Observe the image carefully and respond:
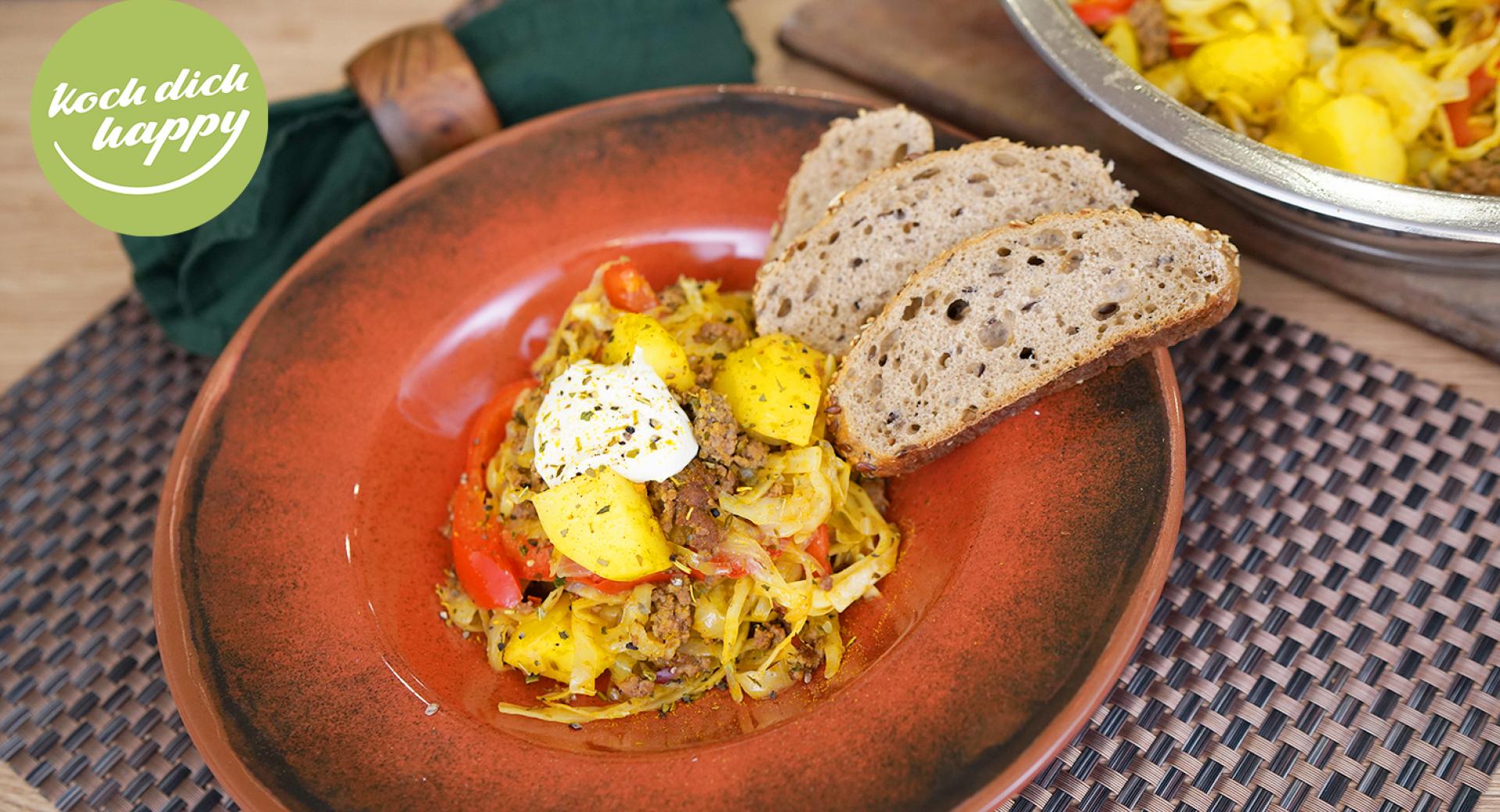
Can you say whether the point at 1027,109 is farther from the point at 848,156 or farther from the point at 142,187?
the point at 142,187

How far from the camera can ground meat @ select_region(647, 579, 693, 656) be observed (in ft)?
7.70

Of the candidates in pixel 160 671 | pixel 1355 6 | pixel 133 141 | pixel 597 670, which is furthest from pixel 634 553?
pixel 1355 6

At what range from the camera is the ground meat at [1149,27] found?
9.99 feet

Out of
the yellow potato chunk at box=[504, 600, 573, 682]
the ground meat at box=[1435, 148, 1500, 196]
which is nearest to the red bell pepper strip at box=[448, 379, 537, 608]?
the yellow potato chunk at box=[504, 600, 573, 682]

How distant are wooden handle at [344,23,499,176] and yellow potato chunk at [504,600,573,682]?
1.72 metres

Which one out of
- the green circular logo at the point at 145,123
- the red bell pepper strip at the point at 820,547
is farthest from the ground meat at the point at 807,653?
the green circular logo at the point at 145,123

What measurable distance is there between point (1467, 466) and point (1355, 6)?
1427 mm

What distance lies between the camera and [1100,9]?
3.07 m

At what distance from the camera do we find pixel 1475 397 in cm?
273

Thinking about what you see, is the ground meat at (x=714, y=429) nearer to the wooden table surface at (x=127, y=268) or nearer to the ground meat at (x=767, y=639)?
the ground meat at (x=767, y=639)

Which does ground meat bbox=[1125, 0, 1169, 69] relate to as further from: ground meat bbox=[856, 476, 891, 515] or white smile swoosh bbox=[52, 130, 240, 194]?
white smile swoosh bbox=[52, 130, 240, 194]

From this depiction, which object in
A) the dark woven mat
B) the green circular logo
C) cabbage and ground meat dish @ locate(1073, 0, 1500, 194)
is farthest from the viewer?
the green circular logo

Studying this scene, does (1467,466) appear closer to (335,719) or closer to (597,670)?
(597,670)

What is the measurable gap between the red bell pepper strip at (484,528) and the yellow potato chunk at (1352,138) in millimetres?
2223
